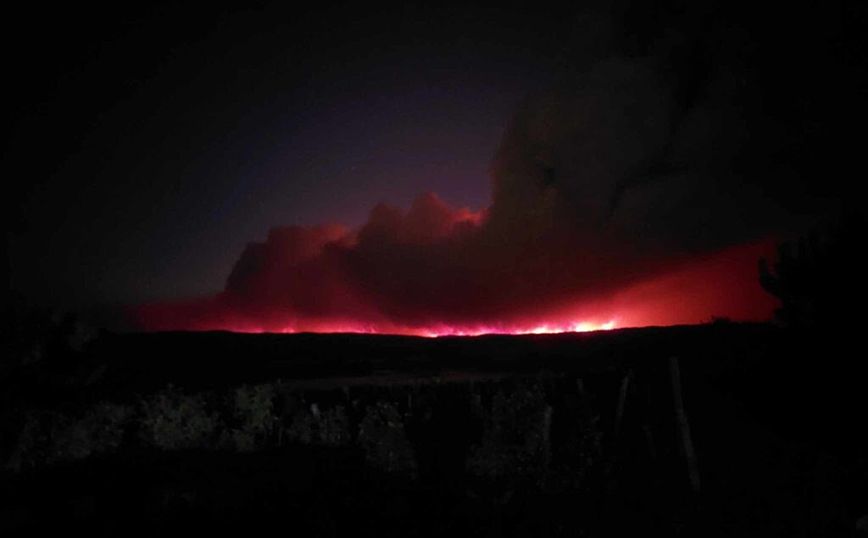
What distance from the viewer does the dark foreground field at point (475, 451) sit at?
542 centimetres

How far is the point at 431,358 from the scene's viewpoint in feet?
54.2

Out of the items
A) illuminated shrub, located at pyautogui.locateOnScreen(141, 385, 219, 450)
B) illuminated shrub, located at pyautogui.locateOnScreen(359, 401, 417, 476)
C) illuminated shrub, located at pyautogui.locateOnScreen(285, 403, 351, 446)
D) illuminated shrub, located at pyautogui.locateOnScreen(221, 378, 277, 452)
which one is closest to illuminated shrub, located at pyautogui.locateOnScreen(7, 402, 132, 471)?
illuminated shrub, located at pyautogui.locateOnScreen(141, 385, 219, 450)

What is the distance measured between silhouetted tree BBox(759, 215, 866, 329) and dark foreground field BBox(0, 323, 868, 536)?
1.94 feet

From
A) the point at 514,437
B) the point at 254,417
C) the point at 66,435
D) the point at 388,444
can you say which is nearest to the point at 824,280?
the point at 514,437

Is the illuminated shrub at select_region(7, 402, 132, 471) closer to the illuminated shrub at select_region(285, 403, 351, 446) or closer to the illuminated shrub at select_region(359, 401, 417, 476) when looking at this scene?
the illuminated shrub at select_region(285, 403, 351, 446)

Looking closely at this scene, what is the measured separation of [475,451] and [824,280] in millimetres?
7317

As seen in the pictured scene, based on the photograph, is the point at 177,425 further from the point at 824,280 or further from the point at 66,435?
the point at 824,280

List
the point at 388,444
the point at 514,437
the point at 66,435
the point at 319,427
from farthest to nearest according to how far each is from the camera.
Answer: the point at 319,427 → the point at 514,437 → the point at 388,444 → the point at 66,435

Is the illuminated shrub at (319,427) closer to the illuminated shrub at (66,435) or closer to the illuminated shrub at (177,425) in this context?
the illuminated shrub at (177,425)

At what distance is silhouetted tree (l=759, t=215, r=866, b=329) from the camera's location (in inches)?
338

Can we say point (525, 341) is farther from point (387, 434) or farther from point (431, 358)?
point (387, 434)

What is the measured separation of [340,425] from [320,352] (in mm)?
8605

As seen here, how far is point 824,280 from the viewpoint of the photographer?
9.45 meters

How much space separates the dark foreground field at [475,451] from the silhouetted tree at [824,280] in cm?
59
